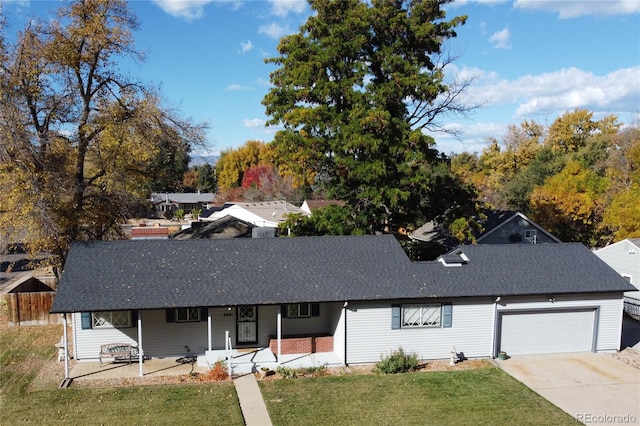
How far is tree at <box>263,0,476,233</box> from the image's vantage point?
22578 millimetres

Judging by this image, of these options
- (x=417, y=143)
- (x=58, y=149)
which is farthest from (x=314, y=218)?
(x=58, y=149)

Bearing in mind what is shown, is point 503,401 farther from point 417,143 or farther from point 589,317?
point 417,143

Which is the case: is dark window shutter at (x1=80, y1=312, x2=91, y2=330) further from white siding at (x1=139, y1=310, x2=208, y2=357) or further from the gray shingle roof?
white siding at (x1=139, y1=310, x2=208, y2=357)

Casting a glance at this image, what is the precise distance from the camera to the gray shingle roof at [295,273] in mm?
16281

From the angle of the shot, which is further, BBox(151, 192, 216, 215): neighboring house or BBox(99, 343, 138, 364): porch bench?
BBox(151, 192, 216, 215): neighboring house

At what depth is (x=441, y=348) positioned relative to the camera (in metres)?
17.5

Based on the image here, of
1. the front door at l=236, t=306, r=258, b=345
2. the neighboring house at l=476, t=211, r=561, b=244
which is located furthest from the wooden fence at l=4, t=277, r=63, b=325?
the neighboring house at l=476, t=211, r=561, b=244

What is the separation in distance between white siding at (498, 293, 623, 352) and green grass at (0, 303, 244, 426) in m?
10.3

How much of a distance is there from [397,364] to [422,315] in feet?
6.40

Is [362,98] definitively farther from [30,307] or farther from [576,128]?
[576,128]

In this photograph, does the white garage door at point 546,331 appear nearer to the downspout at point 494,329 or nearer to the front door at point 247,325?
the downspout at point 494,329

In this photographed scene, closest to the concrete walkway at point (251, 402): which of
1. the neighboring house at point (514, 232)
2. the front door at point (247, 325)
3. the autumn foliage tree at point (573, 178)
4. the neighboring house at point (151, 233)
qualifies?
the front door at point (247, 325)

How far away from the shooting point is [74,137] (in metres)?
22.6

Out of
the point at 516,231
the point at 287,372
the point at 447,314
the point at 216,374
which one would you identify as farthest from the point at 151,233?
the point at 516,231
